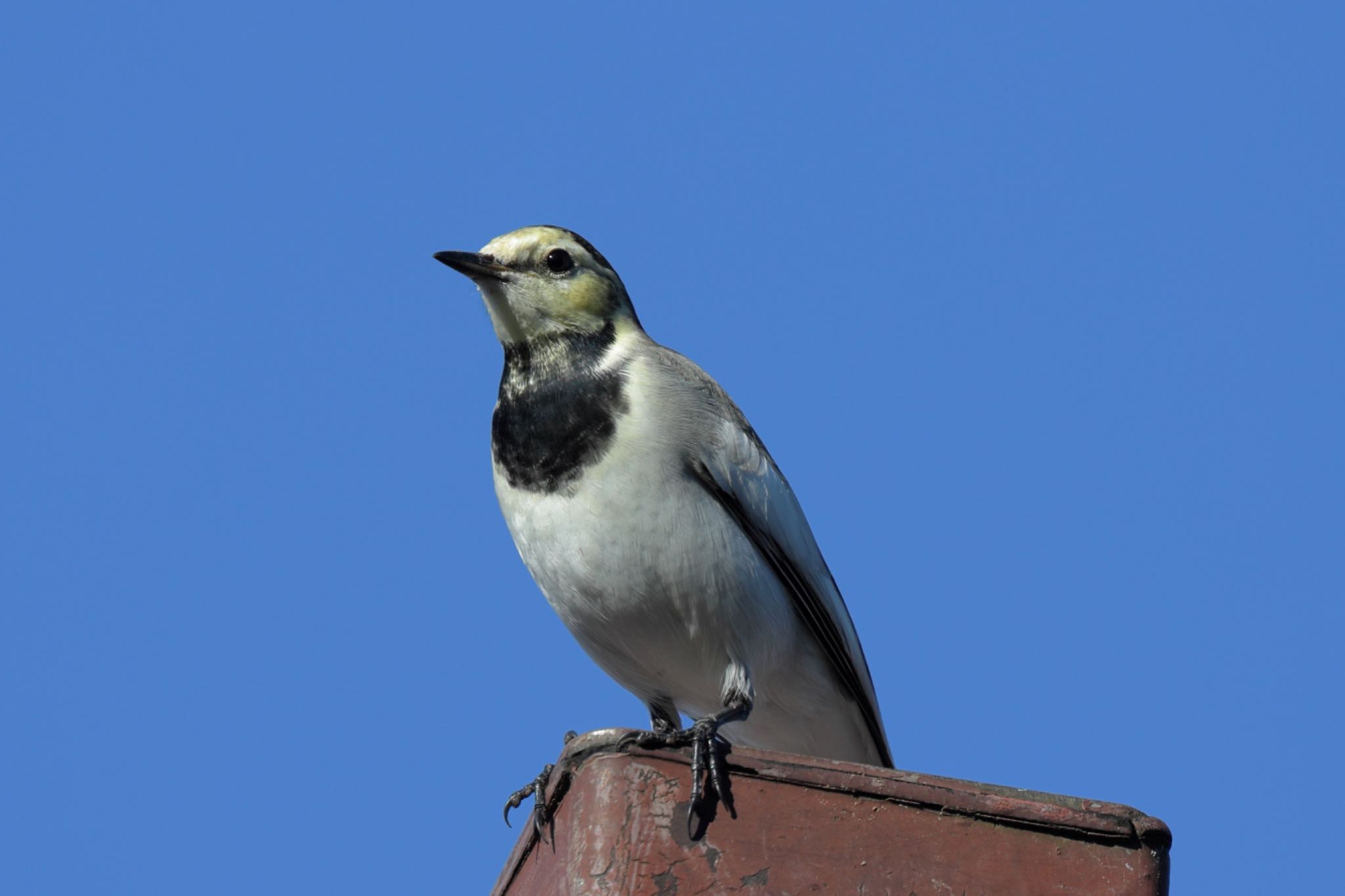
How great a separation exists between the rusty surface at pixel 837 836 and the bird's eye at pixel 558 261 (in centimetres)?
382

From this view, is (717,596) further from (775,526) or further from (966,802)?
(966,802)

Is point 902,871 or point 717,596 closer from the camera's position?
point 902,871

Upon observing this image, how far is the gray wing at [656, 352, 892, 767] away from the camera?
25.7 ft

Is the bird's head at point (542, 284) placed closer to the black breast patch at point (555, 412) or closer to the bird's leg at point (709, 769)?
the black breast patch at point (555, 412)

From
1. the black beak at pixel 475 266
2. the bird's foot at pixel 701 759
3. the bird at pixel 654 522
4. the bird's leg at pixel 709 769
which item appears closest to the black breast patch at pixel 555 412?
the bird at pixel 654 522

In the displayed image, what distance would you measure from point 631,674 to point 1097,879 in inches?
132

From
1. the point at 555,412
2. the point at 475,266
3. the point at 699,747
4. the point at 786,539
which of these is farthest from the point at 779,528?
the point at 699,747

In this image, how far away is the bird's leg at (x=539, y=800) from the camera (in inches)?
222

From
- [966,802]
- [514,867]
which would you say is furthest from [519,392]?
[966,802]

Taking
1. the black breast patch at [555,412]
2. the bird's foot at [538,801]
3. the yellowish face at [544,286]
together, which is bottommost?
→ the bird's foot at [538,801]

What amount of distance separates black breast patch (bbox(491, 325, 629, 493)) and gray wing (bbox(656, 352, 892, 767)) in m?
0.45

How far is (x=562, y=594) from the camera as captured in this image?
7.73m

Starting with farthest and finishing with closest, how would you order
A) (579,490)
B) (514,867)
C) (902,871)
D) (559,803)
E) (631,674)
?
(631,674) < (579,490) < (514,867) < (559,803) < (902,871)

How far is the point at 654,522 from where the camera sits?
746cm
